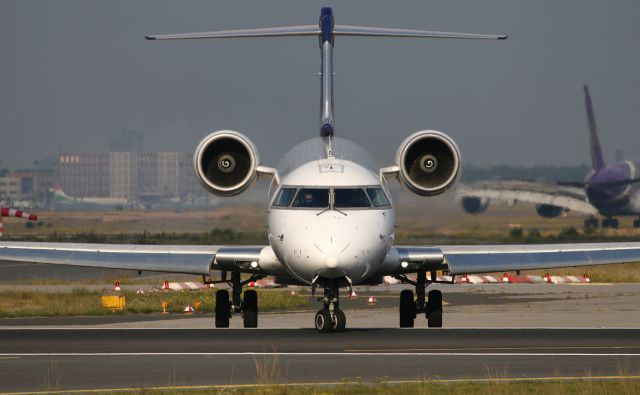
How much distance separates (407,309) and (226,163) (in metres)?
4.62

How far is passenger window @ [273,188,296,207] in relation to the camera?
2397 cm

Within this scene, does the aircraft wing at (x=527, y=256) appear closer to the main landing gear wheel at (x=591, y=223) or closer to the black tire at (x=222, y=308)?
the black tire at (x=222, y=308)

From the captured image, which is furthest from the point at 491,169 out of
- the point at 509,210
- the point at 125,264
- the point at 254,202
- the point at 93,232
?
the point at 125,264

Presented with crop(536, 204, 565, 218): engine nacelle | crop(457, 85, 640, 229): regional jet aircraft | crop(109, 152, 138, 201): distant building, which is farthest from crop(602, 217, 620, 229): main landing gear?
crop(109, 152, 138, 201): distant building

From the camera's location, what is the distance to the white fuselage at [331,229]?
22641 mm

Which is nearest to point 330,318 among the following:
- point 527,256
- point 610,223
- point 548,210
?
point 527,256

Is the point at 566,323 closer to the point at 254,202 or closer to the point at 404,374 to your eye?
the point at 254,202

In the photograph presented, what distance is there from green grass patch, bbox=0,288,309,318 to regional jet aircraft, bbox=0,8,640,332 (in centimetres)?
753

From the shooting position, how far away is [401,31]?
28469mm

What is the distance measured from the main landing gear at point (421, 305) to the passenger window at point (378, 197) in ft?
8.40

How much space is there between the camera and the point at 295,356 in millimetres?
19375

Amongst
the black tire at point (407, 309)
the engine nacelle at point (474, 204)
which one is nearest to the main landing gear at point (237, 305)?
the black tire at point (407, 309)

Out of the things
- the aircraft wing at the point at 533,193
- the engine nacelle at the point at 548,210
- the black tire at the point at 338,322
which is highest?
the aircraft wing at the point at 533,193

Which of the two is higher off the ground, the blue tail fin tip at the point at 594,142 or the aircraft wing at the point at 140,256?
the blue tail fin tip at the point at 594,142
